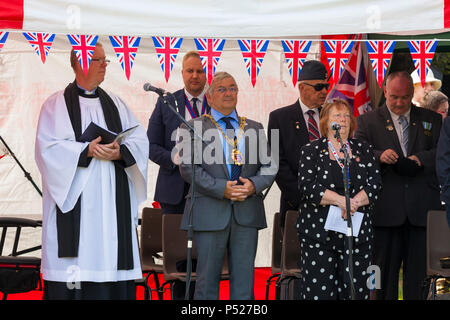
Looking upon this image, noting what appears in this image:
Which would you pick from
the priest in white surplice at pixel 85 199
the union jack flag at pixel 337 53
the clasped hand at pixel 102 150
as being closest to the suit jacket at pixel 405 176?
the union jack flag at pixel 337 53

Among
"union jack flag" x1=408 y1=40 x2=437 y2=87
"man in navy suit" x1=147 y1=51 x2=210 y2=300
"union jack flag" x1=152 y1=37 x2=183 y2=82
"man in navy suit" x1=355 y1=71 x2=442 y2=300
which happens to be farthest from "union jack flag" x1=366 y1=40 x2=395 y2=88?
"man in navy suit" x1=147 y1=51 x2=210 y2=300

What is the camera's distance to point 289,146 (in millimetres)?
7316

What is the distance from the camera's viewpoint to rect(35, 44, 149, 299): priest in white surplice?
582 centimetres

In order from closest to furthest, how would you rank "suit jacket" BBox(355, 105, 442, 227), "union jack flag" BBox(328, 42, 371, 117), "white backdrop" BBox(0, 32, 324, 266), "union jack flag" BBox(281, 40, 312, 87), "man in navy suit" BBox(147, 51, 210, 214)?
"union jack flag" BBox(281, 40, 312, 87)
"suit jacket" BBox(355, 105, 442, 227)
"man in navy suit" BBox(147, 51, 210, 214)
"union jack flag" BBox(328, 42, 371, 117)
"white backdrop" BBox(0, 32, 324, 266)

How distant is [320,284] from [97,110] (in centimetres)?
226

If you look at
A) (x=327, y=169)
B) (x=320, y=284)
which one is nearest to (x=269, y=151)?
(x=327, y=169)

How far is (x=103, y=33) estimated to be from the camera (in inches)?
209

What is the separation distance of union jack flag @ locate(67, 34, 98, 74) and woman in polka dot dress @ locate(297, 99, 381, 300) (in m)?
1.96

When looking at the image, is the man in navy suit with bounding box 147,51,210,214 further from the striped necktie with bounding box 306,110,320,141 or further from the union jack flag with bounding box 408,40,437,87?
the union jack flag with bounding box 408,40,437,87

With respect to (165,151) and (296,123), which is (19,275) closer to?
(165,151)

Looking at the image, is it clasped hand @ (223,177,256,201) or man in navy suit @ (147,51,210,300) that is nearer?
clasped hand @ (223,177,256,201)
